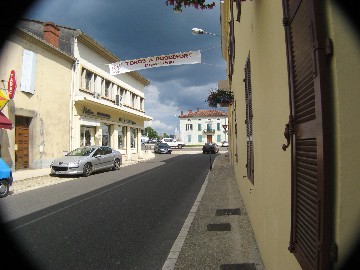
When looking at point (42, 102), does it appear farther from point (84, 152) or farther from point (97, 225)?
point (97, 225)

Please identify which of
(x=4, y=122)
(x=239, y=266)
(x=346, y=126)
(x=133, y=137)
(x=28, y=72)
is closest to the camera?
(x=346, y=126)

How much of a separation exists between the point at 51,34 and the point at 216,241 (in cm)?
1902

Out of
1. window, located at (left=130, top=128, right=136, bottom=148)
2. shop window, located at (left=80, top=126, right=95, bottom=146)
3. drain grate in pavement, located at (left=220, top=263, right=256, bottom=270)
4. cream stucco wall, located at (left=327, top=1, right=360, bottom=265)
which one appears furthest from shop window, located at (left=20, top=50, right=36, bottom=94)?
cream stucco wall, located at (left=327, top=1, right=360, bottom=265)

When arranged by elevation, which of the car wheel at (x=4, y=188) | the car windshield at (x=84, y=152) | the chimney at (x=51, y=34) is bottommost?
the car wheel at (x=4, y=188)

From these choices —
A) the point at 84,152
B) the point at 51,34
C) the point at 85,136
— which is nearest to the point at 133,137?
the point at 85,136

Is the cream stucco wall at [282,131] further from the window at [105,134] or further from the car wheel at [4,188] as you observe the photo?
the window at [105,134]

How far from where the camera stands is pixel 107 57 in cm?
2486

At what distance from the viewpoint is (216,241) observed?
470 centimetres

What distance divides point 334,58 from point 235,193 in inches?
313

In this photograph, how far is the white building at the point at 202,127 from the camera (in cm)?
7506

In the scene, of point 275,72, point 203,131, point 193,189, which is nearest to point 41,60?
point 193,189

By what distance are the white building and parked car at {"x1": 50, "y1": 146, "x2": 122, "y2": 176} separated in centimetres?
5857

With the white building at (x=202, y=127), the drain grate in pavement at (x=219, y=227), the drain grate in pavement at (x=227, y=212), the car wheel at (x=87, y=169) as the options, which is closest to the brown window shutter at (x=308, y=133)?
the drain grate in pavement at (x=219, y=227)

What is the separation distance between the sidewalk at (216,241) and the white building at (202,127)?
67904 mm
